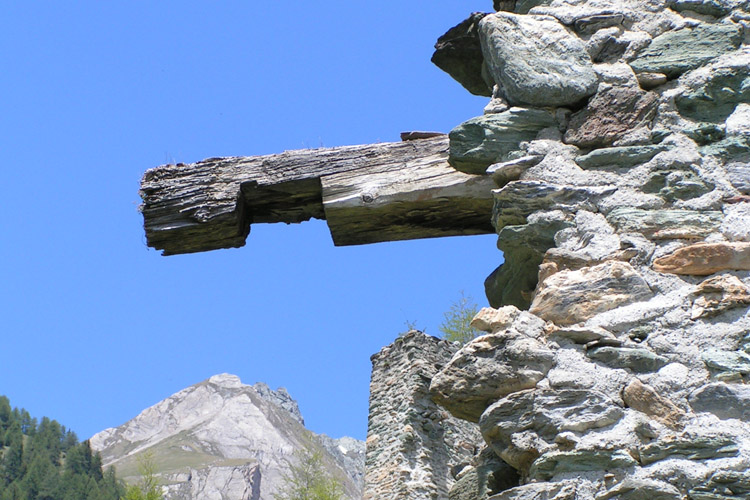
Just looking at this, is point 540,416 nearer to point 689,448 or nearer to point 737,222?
point 689,448

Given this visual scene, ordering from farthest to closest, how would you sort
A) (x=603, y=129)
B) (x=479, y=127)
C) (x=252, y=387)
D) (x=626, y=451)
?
(x=252, y=387) < (x=479, y=127) < (x=603, y=129) < (x=626, y=451)

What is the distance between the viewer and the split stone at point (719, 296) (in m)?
2.19

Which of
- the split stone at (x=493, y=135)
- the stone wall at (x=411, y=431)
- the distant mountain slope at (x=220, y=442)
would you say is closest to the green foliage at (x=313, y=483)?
the stone wall at (x=411, y=431)

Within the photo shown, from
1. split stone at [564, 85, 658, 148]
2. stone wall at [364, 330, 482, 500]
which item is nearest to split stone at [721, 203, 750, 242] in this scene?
split stone at [564, 85, 658, 148]

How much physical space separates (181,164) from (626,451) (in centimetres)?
190

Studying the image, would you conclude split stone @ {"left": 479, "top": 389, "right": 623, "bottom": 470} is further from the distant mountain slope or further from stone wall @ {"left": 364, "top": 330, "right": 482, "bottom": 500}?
the distant mountain slope

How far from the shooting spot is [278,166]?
3.17 metres

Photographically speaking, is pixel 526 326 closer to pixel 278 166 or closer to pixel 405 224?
pixel 405 224

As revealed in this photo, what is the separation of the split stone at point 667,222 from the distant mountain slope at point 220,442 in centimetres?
7061

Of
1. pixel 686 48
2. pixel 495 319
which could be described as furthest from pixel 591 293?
pixel 686 48

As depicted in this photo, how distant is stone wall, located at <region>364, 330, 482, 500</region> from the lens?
928 cm

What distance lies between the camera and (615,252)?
2396 mm

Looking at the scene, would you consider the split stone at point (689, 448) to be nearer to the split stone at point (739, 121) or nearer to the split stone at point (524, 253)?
the split stone at point (524, 253)

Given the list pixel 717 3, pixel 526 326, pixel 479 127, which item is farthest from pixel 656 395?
pixel 717 3
